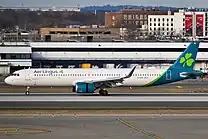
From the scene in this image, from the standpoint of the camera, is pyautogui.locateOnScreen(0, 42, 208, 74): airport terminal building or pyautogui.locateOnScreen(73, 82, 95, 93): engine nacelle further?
pyautogui.locateOnScreen(0, 42, 208, 74): airport terminal building

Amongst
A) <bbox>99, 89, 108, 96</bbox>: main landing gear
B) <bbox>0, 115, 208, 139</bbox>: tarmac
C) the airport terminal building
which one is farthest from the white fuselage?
the airport terminal building

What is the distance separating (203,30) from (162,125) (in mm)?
165425

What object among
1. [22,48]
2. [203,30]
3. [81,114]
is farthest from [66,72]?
[203,30]

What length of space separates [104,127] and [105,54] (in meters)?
75.3

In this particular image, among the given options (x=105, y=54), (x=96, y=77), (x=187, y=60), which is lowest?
(x=96, y=77)

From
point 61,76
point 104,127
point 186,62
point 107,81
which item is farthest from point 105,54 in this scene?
point 104,127

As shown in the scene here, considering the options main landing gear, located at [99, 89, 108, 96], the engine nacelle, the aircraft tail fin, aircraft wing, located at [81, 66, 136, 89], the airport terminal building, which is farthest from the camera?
the airport terminal building

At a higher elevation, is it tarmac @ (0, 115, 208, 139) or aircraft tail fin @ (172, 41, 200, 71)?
aircraft tail fin @ (172, 41, 200, 71)

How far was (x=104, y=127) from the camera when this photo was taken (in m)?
35.3

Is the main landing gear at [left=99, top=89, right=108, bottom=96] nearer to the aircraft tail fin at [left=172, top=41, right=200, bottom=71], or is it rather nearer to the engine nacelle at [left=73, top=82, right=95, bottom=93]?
the engine nacelle at [left=73, top=82, right=95, bottom=93]

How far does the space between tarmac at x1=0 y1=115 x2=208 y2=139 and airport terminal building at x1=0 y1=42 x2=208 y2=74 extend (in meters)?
66.3

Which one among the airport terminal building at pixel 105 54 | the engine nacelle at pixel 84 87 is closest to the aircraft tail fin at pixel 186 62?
the engine nacelle at pixel 84 87

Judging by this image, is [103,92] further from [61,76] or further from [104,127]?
[104,127]

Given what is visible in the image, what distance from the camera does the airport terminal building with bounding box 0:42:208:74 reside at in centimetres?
10775
